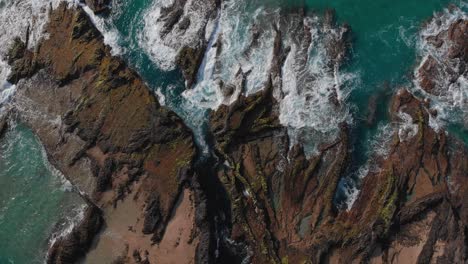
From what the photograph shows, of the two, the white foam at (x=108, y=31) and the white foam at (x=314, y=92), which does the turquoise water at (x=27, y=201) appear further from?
the white foam at (x=314, y=92)

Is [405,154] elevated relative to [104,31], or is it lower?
lower

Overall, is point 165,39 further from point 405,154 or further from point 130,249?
point 405,154

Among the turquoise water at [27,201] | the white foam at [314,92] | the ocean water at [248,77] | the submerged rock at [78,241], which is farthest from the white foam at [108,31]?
the white foam at [314,92]

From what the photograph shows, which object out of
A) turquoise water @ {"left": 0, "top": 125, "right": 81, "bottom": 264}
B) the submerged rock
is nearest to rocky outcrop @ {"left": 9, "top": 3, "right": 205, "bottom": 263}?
the submerged rock

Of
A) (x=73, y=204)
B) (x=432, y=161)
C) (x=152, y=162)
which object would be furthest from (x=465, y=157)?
(x=73, y=204)

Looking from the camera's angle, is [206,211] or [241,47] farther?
[241,47]

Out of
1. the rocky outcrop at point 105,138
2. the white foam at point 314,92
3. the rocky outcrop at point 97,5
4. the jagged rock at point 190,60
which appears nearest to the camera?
the rocky outcrop at point 105,138

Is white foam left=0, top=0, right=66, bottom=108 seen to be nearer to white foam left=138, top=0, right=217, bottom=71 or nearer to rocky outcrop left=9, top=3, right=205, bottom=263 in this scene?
rocky outcrop left=9, top=3, right=205, bottom=263
